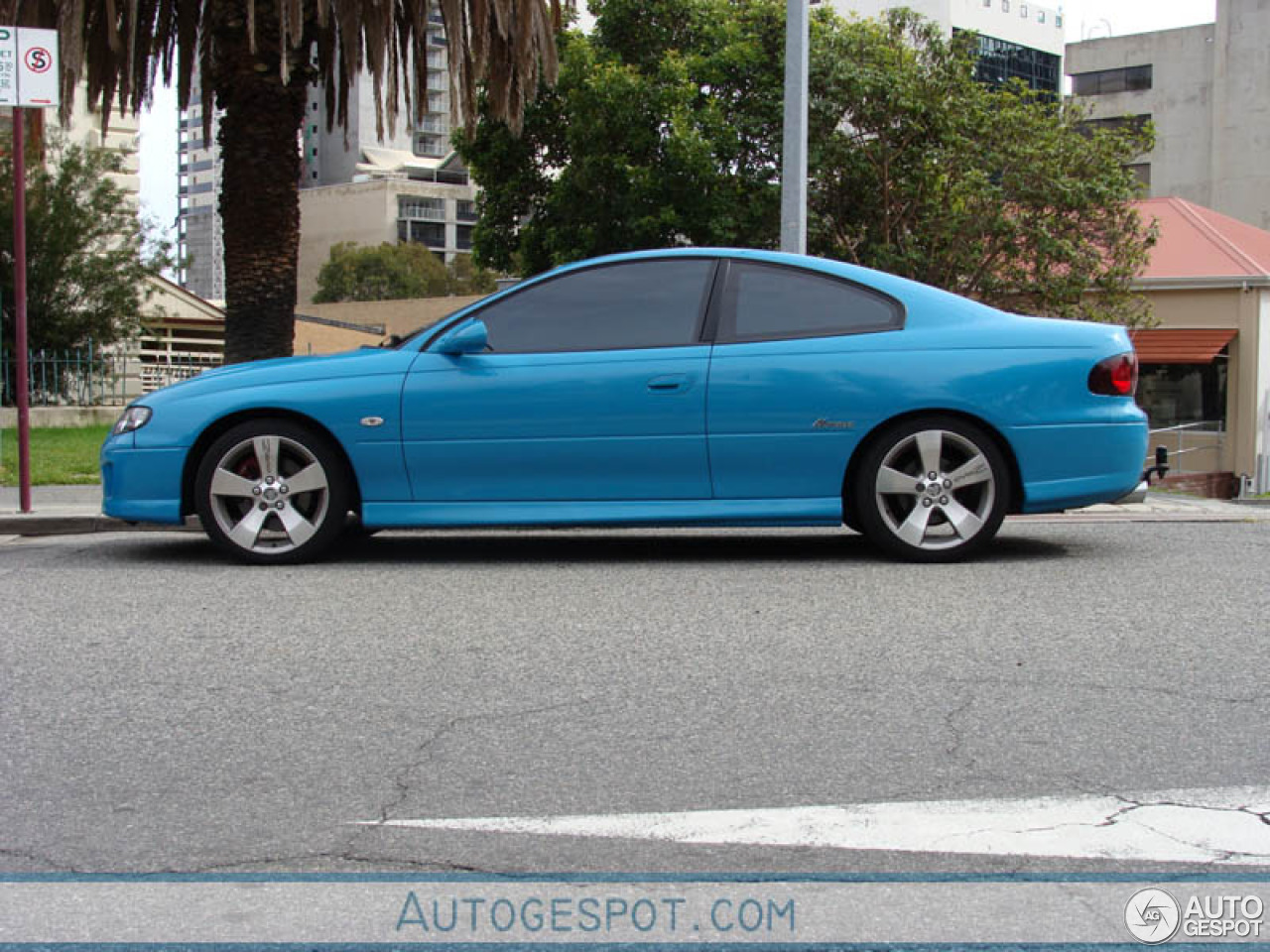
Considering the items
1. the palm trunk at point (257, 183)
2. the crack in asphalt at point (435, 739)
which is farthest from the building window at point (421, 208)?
Answer: the crack in asphalt at point (435, 739)

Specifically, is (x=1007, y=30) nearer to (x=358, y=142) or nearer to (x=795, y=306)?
(x=358, y=142)

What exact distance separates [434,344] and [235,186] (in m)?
5.63

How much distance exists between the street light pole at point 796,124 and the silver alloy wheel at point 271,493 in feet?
19.9

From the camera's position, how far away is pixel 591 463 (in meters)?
7.17

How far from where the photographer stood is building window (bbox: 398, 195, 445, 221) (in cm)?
12006

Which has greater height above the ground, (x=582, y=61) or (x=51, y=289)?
(x=582, y=61)

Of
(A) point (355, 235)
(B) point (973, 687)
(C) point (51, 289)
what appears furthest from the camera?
(A) point (355, 235)

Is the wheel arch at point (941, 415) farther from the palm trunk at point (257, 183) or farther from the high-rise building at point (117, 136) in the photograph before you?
the high-rise building at point (117, 136)

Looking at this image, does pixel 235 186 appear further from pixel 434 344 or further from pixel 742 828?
pixel 742 828

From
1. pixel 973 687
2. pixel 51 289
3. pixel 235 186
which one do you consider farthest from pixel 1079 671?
pixel 51 289

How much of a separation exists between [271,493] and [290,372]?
606 millimetres

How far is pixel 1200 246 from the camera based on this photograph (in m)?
36.6

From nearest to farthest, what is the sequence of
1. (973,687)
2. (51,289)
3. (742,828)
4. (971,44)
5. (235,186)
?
(742,828), (973,687), (235,186), (51,289), (971,44)

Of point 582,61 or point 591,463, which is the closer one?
point 591,463
